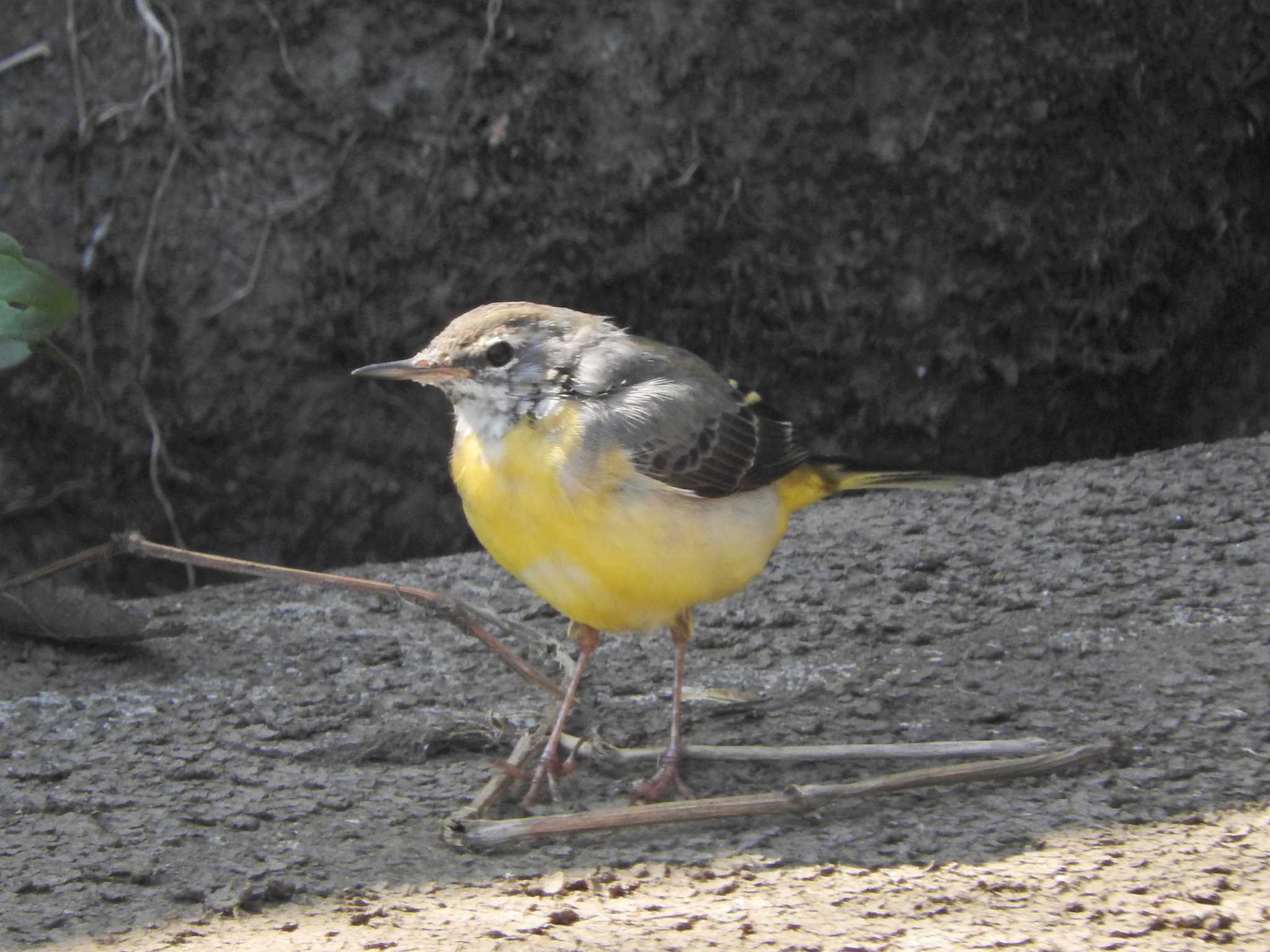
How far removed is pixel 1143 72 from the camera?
677cm

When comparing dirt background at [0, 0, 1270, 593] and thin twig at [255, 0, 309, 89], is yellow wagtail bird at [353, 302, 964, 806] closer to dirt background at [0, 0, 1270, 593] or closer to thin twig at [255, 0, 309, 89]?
dirt background at [0, 0, 1270, 593]

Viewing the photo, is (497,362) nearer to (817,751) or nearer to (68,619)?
(817,751)

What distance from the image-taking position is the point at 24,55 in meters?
6.49

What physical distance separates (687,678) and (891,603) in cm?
84

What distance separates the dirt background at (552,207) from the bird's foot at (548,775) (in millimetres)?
2995

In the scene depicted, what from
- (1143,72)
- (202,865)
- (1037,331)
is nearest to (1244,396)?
(1037,331)

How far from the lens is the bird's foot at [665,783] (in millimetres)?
4203

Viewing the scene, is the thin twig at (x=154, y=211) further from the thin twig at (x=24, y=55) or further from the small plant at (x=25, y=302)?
the small plant at (x=25, y=302)

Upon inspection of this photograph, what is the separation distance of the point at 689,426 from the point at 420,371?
0.82 metres

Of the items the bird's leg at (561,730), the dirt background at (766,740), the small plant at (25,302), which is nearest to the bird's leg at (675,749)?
the dirt background at (766,740)

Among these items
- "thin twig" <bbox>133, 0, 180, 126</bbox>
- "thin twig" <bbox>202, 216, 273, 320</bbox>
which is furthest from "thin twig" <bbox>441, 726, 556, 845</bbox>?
"thin twig" <bbox>133, 0, 180, 126</bbox>

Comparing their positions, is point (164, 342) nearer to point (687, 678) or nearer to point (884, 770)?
point (687, 678)

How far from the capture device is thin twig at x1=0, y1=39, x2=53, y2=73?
649 centimetres

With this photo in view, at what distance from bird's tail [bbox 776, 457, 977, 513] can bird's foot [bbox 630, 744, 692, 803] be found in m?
1.07
